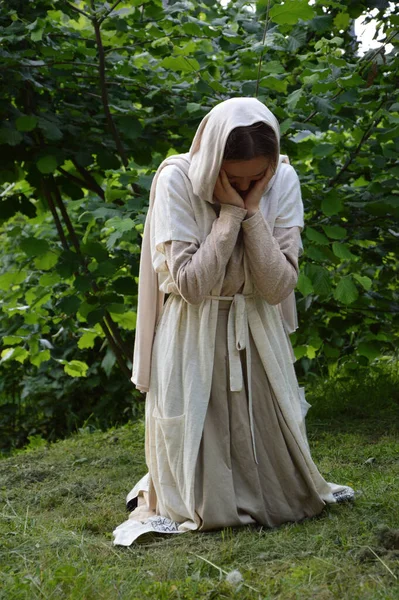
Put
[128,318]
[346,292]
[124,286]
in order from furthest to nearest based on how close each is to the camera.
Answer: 1. [128,318]
2. [124,286]
3. [346,292]

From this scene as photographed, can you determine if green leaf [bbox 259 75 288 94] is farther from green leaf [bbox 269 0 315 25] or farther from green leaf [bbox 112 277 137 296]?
green leaf [bbox 112 277 137 296]

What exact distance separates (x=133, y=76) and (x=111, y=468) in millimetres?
2183

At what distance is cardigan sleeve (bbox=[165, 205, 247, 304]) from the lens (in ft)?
11.0

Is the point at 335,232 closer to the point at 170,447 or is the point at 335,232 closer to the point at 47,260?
the point at 47,260

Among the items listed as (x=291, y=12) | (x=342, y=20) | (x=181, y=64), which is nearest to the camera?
(x=291, y=12)

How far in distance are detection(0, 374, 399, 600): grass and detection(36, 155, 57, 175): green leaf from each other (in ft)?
5.33

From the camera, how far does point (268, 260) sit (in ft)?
11.1

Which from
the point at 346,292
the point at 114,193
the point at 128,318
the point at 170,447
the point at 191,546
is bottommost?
the point at 191,546

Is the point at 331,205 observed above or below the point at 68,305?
above

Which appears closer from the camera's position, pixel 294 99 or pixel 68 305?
pixel 294 99

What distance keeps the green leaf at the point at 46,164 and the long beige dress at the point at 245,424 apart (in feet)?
5.87

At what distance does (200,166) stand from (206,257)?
34cm

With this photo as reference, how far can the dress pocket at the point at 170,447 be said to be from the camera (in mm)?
3518

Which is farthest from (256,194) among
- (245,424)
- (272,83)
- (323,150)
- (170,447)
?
(323,150)
